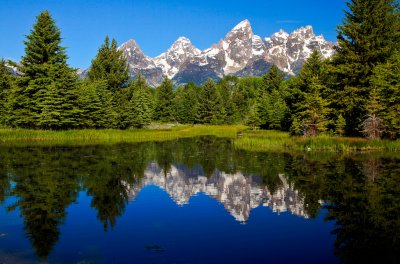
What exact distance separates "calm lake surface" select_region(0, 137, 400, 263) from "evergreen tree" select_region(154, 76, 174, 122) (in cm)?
6649

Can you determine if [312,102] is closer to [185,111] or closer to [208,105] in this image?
[208,105]

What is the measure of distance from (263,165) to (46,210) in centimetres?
1386

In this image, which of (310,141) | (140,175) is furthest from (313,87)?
(140,175)

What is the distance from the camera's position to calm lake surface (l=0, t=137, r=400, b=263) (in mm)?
8758

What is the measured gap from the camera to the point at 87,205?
13.2m

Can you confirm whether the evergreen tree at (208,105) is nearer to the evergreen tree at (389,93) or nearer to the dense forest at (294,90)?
the dense forest at (294,90)

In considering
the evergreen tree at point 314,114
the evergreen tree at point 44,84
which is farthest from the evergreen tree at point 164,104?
the evergreen tree at point 314,114

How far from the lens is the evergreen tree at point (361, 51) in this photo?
37.8 m

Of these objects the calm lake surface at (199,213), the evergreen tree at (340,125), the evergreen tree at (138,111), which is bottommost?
the calm lake surface at (199,213)

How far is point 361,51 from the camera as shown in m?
39.2

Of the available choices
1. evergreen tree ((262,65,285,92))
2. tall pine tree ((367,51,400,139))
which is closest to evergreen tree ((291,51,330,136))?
tall pine tree ((367,51,400,139))

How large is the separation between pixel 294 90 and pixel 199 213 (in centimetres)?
3574

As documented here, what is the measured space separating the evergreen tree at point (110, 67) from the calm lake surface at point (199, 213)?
41812 millimetres

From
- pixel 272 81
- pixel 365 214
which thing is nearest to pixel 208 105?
pixel 272 81
